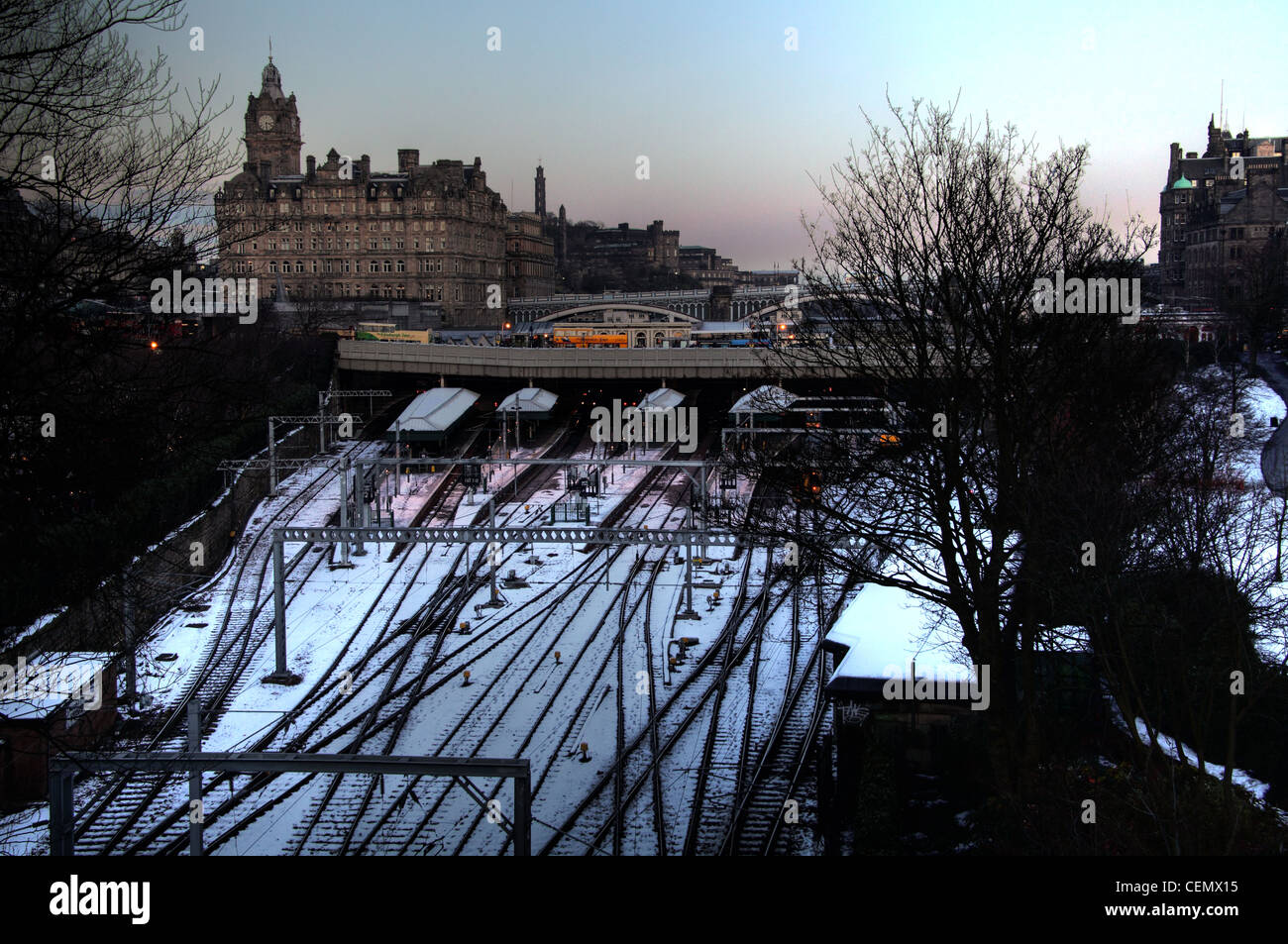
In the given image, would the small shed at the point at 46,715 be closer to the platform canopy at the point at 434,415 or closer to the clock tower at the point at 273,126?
the platform canopy at the point at 434,415

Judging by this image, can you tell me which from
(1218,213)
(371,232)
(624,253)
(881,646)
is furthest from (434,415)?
(624,253)

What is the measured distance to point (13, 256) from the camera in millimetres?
6266

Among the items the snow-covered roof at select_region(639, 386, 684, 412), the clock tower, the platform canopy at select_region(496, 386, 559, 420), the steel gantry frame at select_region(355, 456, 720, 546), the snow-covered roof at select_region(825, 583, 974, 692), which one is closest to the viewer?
the snow-covered roof at select_region(825, 583, 974, 692)

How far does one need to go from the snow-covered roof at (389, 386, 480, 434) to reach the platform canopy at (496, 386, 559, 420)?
160 cm

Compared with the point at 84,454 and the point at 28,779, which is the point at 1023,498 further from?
the point at 28,779

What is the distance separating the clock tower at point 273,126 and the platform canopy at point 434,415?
6295cm

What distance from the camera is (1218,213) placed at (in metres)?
67.3

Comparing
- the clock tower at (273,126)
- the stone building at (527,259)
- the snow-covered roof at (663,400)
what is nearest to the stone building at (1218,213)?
the snow-covered roof at (663,400)

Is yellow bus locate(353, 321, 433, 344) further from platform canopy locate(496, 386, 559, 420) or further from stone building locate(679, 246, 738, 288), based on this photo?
stone building locate(679, 246, 738, 288)

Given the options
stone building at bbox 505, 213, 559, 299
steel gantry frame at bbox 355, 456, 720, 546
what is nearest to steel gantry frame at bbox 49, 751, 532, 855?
steel gantry frame at bbox 355, 456, 720, 546

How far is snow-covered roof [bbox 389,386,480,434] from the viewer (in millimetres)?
33688

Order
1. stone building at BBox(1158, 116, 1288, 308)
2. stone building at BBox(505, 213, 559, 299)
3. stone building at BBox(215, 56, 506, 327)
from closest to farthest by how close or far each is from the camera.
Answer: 1. stone building at BBox(1158, 116, 1288, 308)
2. stone building at BBox(215, 56, 506, 327)
3. stone building at BBox(505, 213, 559, 299)
